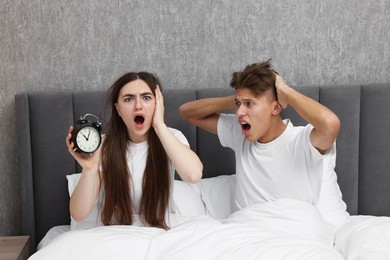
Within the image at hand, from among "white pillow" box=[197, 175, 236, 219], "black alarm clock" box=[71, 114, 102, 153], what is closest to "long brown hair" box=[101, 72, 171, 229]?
"black alarm clock" box=[71, 114, 102, 153]

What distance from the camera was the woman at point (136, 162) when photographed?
6.86 feet

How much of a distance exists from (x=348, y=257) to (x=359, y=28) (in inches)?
49.6

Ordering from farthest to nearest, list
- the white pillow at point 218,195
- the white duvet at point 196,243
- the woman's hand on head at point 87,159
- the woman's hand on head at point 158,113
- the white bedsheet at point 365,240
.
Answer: the white pillow at point 218,195, the woman's hand on head at point 158,113, the woman's hand on head at point 87,159, the white bedsheet at point 365,240, the white duvet at point 196,243

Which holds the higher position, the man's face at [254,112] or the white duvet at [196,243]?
the man's face at [254,112]

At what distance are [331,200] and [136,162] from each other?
85 centimetres

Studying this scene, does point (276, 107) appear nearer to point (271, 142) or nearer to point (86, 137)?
point (271, 142)

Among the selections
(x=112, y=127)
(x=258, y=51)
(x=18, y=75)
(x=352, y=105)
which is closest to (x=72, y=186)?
(x=112, y=127)

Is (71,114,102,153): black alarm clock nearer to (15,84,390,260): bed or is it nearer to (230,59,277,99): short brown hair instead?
(15,84,390,260): bed

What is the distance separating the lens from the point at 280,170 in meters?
2.22

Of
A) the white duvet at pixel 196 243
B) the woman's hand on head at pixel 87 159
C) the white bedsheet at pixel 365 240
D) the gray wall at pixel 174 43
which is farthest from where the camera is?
the gray wall at pixel 174 43

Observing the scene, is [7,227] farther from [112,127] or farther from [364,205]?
[364,205]

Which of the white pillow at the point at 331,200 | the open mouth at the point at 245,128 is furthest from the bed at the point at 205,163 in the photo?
the open mouth at the point at 245,128

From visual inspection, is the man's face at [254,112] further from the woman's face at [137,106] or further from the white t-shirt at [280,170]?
the woman's face at [137,106]

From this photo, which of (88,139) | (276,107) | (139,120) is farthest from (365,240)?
(88,139)
